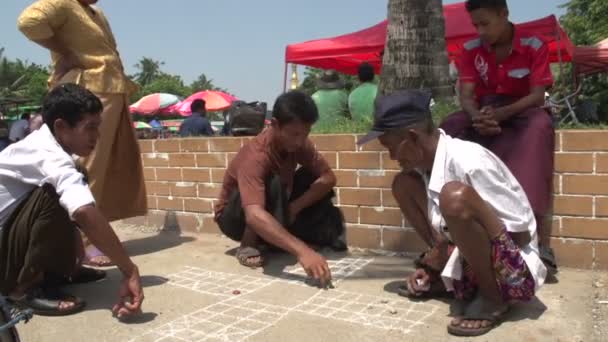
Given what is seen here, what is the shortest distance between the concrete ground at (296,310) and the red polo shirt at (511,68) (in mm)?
1057

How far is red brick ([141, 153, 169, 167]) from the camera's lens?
15.6 feet

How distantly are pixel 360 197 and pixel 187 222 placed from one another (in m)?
1.64

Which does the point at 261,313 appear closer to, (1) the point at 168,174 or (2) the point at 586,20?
(1) the point at 168,174

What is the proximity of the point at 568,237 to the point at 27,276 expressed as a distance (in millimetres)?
2778

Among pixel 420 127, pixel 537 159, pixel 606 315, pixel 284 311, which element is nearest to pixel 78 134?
pixel 284 311

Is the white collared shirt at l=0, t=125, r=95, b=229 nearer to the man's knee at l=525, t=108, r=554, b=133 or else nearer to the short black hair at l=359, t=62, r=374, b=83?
the man's knee at l=525, t=108, r=554, b=133

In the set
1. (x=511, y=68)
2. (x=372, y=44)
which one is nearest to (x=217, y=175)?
(x=511, y=68)

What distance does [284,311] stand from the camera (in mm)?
2570

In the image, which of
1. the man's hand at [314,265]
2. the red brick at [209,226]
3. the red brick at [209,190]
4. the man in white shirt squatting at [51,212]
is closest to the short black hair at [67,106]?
the man in white shirt squatting at [51,212]

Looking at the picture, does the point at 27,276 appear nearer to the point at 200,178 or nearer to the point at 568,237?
the point at 200,178

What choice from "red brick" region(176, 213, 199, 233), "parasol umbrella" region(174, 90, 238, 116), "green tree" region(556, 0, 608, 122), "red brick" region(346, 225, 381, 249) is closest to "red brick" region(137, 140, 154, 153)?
"red brick" region(176, 213, 199, 233)

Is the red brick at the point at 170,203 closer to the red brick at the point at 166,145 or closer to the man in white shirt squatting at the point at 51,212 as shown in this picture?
the red brick at the point at 166,145

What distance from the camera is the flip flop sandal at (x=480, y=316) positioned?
2.20 metres

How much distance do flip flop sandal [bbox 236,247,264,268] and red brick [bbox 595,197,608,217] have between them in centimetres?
191
